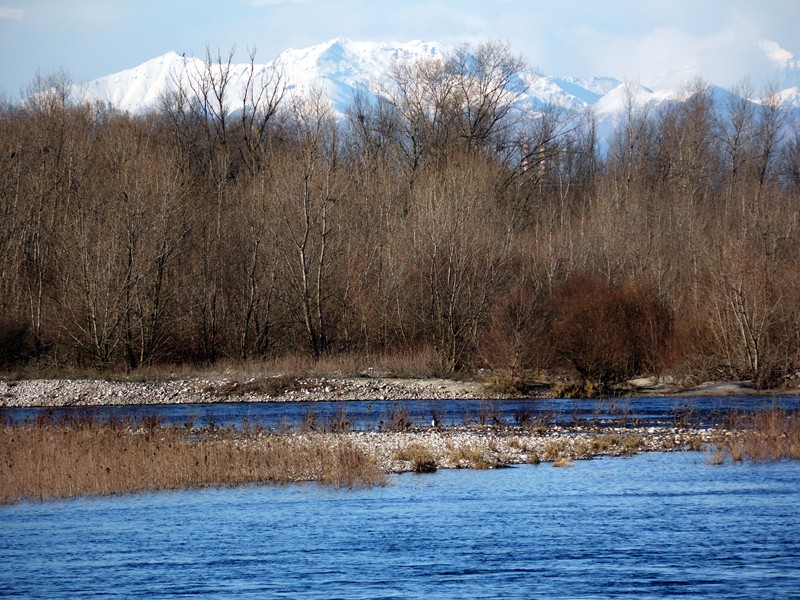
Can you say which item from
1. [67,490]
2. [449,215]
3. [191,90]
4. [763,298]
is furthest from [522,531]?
[191,90]

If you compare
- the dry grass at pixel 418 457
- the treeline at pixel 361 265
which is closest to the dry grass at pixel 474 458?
the dry grass at pixel 418 457

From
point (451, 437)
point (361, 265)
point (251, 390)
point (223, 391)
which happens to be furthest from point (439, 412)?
point (361, 265)

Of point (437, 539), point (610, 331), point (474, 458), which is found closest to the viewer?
point (437, 539)

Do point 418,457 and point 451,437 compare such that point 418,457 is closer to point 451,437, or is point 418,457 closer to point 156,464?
point 451,437

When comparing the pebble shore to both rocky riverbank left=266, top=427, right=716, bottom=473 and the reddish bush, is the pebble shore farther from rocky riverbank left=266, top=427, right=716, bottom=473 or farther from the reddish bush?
the reddish bush

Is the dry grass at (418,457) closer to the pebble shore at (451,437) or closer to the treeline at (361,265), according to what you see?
the pebble shore at (451,437)

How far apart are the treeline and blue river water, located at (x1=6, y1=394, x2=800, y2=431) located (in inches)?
167

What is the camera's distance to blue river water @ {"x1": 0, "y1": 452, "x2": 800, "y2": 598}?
14.0 metres

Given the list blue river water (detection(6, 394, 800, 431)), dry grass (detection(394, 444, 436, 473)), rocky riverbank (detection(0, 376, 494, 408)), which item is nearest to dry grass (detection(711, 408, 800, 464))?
blue river water (detection(6, 394, 800, 431))

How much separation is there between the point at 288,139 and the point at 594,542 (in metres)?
58.5

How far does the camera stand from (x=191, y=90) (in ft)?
240

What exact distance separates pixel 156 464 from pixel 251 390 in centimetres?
2000

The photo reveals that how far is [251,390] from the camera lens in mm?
42000

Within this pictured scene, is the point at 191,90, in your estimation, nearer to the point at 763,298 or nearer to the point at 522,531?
the point at 763,298
